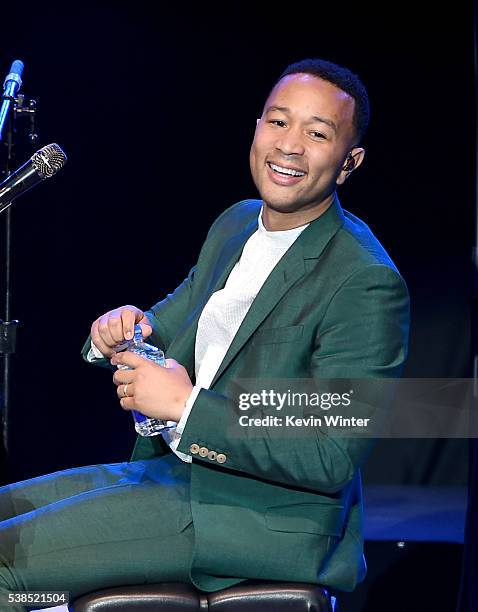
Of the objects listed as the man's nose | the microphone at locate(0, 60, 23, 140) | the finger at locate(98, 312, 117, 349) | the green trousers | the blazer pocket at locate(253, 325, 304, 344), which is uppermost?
the microphone at locate(0, 60, 23, 140)

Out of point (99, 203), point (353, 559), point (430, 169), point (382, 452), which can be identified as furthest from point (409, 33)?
point (353, 559)

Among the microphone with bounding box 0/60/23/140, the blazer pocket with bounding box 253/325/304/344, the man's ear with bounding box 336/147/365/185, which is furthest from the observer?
the microphone with bounding box 0/60/23/140

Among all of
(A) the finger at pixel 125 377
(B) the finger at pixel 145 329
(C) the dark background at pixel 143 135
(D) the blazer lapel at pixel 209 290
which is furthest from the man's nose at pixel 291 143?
(C) the dark background at pixel 143 135

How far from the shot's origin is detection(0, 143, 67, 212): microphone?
2.07m

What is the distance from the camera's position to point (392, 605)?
129 inches

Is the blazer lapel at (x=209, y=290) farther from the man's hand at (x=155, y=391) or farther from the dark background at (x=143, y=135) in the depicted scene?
the dark background at (x=143, y=135)

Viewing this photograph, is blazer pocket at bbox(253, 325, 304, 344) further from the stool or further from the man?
the stool

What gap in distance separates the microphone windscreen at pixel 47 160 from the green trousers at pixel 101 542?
685 millimetres

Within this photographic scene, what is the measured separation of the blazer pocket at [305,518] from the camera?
2.00m

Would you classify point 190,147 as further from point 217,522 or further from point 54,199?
point 217,522

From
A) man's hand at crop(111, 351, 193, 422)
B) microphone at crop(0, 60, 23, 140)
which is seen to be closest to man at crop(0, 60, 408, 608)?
man's hand at crop(111, 351, 193, 422)

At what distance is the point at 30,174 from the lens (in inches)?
82.8

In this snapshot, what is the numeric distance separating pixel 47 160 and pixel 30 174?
80mm

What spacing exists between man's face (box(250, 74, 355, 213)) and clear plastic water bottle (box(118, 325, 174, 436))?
0.42 m
